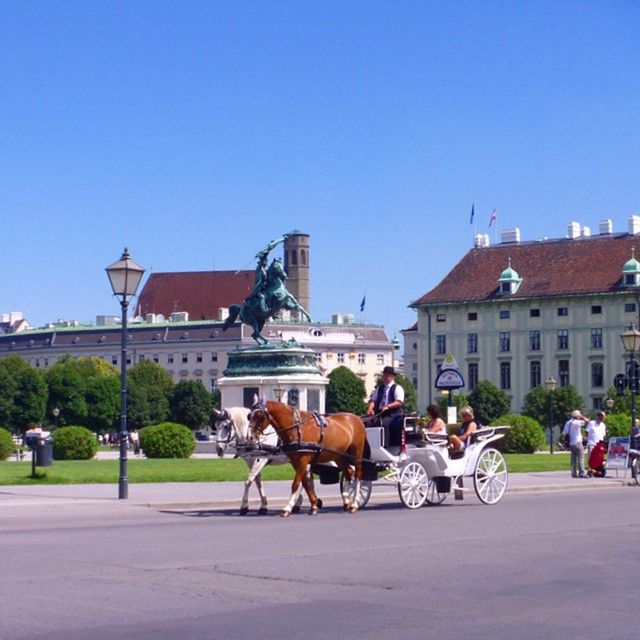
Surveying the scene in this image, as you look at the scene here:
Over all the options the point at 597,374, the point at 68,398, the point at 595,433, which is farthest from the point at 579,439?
the point at 68,398

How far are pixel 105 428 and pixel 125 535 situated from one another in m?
119

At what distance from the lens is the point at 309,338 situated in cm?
19300

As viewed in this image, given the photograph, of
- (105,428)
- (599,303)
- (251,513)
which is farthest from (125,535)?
(105,428)

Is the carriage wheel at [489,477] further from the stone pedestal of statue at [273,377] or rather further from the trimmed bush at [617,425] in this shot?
the trimmed bush at [617,425]

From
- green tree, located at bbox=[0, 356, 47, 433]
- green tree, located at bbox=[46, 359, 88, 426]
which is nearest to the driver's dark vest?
green tree, located at bbox=[0, 356, 47, 433]

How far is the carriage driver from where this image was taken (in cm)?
2298

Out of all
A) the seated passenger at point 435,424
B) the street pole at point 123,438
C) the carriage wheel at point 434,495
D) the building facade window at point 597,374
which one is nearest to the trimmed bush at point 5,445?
the street pole at point 123,438

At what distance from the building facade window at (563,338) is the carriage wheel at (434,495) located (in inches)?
3913

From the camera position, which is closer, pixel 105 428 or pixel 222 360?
pixel 105 428

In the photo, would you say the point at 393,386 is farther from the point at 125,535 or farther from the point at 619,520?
the point at 125,535

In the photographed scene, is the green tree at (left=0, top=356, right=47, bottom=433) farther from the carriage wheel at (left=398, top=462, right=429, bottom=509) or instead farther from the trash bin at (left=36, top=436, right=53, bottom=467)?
the carriage wheel at (left=398, top=462, right=429, bottom=509)

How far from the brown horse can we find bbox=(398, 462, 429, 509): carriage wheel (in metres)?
0.81

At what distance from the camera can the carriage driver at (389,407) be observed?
23.0 metres

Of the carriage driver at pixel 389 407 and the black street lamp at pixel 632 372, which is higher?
the black street lamp at pixel 632 372
